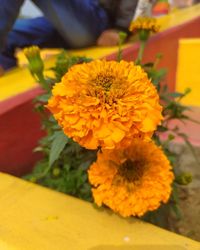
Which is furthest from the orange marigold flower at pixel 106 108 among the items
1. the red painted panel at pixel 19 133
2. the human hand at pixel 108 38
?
the human hand at pixel 108 38

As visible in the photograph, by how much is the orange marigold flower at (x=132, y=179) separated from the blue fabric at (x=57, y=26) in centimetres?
59

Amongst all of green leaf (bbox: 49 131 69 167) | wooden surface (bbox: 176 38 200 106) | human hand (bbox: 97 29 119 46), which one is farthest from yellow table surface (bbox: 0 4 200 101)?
green leaf (bbox: 49 131 69 167)

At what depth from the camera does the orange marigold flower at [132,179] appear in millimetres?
431

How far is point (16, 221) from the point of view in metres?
0.46

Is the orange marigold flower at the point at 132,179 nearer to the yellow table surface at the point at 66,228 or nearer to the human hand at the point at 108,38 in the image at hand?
the yellow table surface at the point at 66,228

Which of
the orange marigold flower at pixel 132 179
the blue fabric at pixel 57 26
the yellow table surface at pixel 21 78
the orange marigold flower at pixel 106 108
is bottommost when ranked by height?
the orange marigold flower at pixel 132 179

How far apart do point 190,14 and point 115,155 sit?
4.39 ft

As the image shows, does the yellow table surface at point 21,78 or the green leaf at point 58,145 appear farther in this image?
the yellow table surface at point 21,78

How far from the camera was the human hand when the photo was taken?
109 cm

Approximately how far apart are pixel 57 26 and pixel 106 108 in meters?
0.82

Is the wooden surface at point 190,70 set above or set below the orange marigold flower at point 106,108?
below

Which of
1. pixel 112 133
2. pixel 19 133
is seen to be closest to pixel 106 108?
pixel 112 133

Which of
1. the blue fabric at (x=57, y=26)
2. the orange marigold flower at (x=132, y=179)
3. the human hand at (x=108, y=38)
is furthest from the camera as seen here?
the human hand at (x=108, y=38)

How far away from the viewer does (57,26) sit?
1.10m
